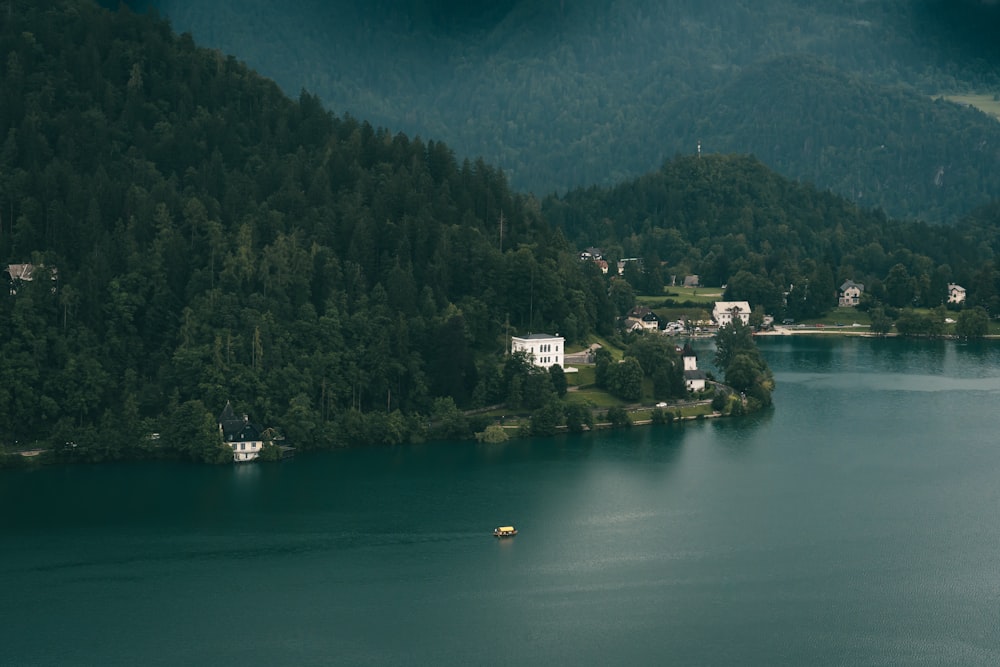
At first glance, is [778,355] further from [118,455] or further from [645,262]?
[118,455]


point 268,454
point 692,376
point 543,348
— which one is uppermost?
point 543,348

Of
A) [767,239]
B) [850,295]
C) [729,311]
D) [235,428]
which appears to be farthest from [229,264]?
[767,239]

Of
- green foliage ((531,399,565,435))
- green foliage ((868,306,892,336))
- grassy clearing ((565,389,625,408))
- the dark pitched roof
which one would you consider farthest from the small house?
the dark pitched roof

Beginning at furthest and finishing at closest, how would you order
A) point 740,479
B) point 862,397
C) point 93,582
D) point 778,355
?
point 778,355, point 862,397, point 740,479, point 93,582

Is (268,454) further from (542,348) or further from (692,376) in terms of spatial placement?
(692,376)

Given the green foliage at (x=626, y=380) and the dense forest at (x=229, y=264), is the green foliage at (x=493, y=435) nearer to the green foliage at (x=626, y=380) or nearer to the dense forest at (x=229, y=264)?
the dense forest at (x=229, y=264)

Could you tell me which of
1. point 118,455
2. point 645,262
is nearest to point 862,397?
point 118,455

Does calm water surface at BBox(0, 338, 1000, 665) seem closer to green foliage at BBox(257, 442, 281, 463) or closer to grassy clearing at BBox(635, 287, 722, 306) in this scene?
green foliage at BBox(257, 442, 281, 463)
